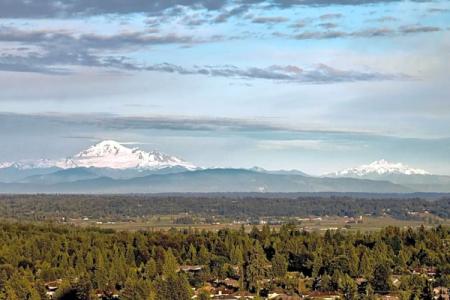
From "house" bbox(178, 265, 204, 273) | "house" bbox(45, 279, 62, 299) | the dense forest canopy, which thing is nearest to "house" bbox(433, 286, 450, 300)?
the dense forest canopy

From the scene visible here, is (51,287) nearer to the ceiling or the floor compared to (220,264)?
nearer to the floor

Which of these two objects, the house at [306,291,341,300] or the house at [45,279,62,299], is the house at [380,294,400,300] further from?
the house at [45,279,62,299]

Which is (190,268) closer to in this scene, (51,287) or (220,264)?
(220,264)

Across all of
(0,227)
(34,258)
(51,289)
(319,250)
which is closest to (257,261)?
(319,250)

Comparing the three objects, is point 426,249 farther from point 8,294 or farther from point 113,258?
point 8,294

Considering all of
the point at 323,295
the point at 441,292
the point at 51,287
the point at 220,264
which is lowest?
the point at 323,295

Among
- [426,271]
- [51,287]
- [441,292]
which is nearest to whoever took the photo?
[441,292]

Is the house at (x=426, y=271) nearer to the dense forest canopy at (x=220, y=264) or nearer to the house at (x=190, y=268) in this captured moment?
the dense forest canopy at (x=220, y=264)

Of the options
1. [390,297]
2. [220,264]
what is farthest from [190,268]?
[390,297]

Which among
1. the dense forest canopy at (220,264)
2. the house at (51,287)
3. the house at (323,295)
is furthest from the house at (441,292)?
the house at (51,287)
